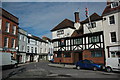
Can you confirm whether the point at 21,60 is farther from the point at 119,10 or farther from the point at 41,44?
the point at 119,10

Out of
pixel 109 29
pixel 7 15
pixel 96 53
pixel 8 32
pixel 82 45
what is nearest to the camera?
pixel 109 29

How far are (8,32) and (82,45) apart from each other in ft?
55.6

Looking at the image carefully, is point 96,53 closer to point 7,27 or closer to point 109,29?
point 109,29

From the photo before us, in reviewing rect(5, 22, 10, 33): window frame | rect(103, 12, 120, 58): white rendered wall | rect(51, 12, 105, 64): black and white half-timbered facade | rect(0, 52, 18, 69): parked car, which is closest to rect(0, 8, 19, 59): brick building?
rect(5, 22, 10, 33): window frame

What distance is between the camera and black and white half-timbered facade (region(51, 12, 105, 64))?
21922 millimetres

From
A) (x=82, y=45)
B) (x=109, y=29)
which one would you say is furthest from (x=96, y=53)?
(x=109, y=29)

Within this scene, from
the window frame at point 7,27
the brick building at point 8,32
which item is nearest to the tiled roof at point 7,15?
the brick building at point 8,32

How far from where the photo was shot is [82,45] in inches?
976

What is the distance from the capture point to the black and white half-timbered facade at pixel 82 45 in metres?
21.9

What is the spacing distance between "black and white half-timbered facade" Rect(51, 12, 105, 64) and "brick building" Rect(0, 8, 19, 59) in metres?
9.99

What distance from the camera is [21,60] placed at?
33.7 meters

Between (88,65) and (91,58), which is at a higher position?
(91,58)

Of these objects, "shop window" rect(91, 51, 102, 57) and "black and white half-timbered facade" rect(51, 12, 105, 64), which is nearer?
"shop window" rect(91, 51, 102, 57)

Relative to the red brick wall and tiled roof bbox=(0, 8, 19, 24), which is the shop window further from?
tiled roof bbox=(0, 8, 19, 24)
